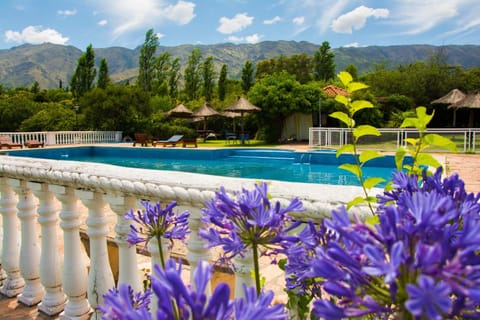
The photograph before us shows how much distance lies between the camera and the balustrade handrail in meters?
1.14

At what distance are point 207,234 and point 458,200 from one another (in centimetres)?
41

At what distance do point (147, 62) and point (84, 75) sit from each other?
7181 millimetres

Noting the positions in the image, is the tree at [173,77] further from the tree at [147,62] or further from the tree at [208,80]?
the tree at [208,80]

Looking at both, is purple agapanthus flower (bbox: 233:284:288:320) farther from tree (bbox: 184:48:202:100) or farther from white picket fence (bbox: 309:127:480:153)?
tree (bbox: 184:48:202:100)

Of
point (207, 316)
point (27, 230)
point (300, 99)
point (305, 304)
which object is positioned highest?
point (300, 99)

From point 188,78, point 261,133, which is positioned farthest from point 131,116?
point 188,78

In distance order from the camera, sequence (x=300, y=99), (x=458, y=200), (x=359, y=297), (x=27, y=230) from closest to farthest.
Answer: (x=359, y=297), (x=458, y=200), (x=27, y=230), (x=300, y=99)

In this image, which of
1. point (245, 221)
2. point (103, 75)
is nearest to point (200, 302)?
point (245, 221)

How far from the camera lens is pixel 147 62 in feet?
131

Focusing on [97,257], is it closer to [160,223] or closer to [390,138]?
[160,223]

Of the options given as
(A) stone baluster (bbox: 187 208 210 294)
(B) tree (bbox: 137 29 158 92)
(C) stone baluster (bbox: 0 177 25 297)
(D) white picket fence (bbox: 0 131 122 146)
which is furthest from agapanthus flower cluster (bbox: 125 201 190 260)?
(B) tree (bbox: 137 29 158 92)

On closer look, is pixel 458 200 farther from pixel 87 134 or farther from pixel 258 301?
pixel 87 134

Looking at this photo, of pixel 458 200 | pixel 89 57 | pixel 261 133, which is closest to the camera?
pixel 458 200

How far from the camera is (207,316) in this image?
40cm
